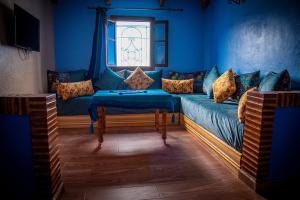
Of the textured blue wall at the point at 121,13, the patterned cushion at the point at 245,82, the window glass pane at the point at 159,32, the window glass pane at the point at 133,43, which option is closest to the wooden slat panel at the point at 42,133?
the patterned cushion at the point at 245,82

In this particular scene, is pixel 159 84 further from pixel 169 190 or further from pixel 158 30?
pixel 169 190

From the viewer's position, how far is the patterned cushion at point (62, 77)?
4.06 metres

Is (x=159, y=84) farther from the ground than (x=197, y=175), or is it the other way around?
(x=159, y=84)

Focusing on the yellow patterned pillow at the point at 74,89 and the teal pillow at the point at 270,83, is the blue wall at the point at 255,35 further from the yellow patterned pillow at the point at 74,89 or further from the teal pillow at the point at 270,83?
the yellow patterned pillow at the point at 74,89

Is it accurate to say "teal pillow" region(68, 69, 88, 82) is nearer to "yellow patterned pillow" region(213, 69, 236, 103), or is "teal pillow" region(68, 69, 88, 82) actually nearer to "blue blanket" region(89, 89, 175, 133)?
"blue blanket" region(89, 89, 175, 133)

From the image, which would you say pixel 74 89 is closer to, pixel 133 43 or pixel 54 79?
pixel 54 79

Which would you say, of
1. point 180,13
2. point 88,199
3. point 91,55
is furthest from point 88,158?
point 180,13

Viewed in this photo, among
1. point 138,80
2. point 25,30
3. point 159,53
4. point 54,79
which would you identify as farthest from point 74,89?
point 159,53

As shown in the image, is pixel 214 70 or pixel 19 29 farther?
pixel 214 70

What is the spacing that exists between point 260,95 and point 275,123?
0.85 feet

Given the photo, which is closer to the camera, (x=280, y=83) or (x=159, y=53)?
(x=280, y=83)

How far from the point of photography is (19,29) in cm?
257

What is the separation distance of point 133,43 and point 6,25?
3.04 m

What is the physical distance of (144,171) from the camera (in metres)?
2.23
